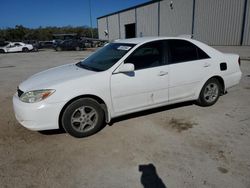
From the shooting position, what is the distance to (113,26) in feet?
136

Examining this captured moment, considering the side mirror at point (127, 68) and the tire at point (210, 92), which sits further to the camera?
the tire at point (210, 92)

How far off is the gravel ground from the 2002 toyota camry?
1.15 ft

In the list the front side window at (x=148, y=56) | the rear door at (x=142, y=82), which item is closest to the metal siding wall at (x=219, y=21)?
the front side window at (x=148, y=56)

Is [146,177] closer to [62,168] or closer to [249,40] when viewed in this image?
[62,168]

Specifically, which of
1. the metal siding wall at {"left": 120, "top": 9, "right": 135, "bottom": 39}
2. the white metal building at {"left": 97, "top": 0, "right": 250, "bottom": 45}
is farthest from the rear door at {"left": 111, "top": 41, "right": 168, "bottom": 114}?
the metal siding wall at {"left": 120, "top": 9, "right": 135, "bottom": 39}

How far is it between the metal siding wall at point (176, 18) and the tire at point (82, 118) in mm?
22313

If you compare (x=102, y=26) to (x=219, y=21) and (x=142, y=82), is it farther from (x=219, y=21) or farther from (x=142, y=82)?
(x=142, y=82)

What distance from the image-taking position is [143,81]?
3.85 meters

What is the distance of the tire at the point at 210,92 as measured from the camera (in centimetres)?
471

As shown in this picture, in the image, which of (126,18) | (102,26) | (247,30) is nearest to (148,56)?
(247,30)

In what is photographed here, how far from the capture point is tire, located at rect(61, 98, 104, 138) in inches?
136

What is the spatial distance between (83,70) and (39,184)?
203cm

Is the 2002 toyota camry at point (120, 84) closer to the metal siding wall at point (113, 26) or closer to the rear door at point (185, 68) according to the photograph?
the rear door at point (185, 68)

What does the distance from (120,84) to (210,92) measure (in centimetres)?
230
